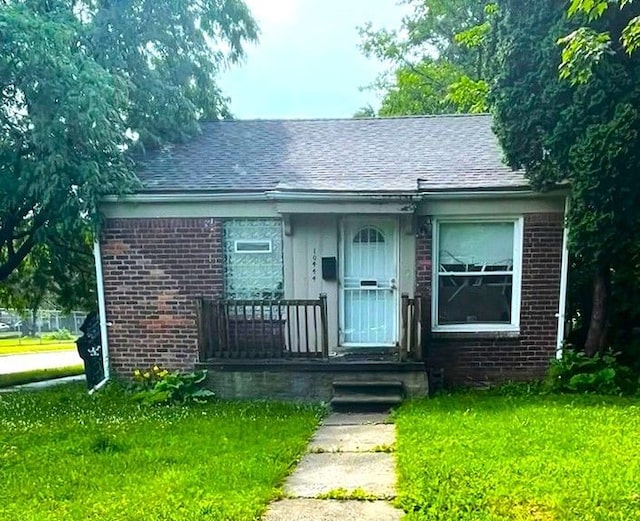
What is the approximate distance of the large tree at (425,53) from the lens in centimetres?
1903

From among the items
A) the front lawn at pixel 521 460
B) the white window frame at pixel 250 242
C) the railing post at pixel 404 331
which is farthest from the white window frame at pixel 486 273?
the white window frame at pixel 250 242

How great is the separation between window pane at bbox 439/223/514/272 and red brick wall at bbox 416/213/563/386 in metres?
0.24

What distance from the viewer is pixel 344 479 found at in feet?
13.6

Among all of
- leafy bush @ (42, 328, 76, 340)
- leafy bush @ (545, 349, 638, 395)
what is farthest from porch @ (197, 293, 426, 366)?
leafy bush @ (42, 328, 76, 340)

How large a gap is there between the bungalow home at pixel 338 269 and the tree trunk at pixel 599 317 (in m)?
0.50

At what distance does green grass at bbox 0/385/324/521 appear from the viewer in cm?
359

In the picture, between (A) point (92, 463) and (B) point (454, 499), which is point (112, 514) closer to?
(A) point (92, 463)

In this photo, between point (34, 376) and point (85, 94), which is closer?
point (85, 94)

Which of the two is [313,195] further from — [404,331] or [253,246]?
[404,331]

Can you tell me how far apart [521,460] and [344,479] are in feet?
4.70

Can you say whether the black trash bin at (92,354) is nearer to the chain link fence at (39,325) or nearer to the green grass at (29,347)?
the green grass at (29,347)

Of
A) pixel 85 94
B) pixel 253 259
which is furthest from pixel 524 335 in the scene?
pixel 85 94

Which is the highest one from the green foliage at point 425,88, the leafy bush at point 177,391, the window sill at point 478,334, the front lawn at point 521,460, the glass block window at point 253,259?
the green foliage at point 425,88

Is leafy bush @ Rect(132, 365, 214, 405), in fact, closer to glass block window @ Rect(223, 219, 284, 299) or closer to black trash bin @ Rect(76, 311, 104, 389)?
glass block window @ Rect(223, 219, 284, 299)
